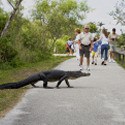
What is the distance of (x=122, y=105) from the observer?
11.8m

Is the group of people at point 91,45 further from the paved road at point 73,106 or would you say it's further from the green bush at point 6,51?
the paved road at point 73,106

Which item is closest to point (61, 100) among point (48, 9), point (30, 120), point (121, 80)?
point (30, 120)

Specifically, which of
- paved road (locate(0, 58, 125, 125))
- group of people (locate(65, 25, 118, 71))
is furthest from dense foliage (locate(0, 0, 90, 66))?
paved road (locate(0, 58, 125, 125))

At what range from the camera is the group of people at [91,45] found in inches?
834

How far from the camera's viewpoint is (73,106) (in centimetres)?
1159

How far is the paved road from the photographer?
983cm

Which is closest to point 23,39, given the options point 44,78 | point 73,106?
point 44,78

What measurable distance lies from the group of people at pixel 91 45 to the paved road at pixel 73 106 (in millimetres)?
4995

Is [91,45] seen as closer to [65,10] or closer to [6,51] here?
[6,51]

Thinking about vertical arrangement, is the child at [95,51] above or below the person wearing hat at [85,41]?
below

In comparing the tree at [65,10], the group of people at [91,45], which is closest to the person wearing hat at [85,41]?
the group of people at [91,45]

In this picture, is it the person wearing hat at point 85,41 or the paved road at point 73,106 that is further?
the person wearing hat at point 85,41

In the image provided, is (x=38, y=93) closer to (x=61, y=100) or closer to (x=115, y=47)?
(x=61, y=100)

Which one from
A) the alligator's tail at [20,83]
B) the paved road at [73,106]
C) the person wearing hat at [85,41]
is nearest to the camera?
the paved road at [73,106]
